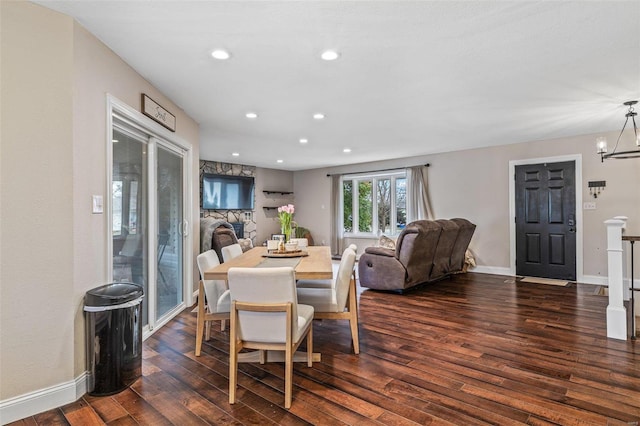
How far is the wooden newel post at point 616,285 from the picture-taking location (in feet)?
10.1

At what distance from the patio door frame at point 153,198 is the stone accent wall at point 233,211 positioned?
404 cm

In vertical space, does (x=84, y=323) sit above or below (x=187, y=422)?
above

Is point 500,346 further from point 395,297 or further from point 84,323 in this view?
point 84,323

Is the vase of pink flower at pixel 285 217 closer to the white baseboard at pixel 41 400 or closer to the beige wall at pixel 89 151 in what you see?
the beige wall at pixel 89 151

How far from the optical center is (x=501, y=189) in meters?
6.31

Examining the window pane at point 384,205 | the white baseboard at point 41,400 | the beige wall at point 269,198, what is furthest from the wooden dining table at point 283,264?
the beige wall at point 269,198

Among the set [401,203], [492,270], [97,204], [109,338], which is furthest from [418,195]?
[109,338]

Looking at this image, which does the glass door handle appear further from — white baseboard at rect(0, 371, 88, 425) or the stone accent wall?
the stone accent wall

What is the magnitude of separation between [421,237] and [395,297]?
92 centimetres

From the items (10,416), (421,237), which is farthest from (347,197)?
(10,416)

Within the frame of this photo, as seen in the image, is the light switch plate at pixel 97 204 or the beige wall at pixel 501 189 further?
the beige wall at pixel 501 189

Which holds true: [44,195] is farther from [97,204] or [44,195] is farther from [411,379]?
[411,379]

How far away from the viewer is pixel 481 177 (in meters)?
6.54

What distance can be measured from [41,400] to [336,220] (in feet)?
24.0
